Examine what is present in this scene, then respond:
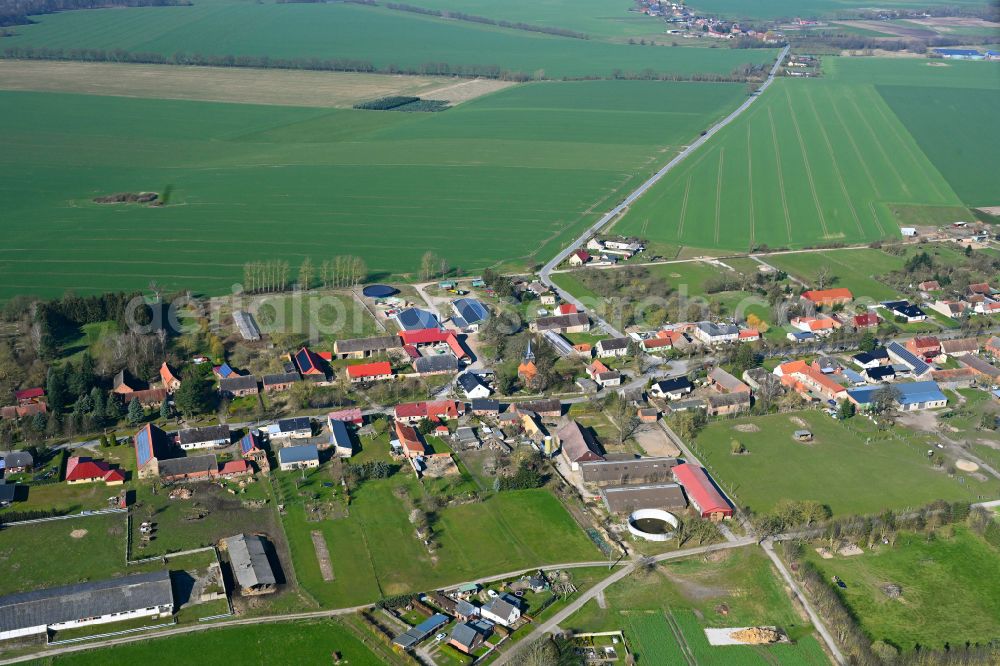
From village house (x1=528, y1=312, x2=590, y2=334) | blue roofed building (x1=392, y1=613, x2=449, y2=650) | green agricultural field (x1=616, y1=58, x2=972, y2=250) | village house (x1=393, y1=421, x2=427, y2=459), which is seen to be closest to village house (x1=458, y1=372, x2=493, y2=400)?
village house (x1=393, y1=421, x2=427, y2=459)

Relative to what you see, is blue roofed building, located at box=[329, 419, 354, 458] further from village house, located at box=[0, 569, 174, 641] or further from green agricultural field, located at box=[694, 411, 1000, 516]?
green agricultural field, located at box=[694, 411, 1000, 516]

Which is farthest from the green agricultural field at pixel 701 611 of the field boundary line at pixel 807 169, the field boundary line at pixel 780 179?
the field boundary line at pixel 807 169

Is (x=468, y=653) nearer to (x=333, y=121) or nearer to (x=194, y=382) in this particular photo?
(x=194, y=382)

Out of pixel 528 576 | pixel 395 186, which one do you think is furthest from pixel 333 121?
pixel 528 576

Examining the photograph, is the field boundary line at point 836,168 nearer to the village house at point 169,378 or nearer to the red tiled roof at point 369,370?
the red tiled roof at point 369,370

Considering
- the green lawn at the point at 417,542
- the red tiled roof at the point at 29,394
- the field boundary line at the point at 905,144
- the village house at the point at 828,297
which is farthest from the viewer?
the field boundary line at the point at 905,144

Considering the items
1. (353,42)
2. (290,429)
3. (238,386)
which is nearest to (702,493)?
(290,429)
